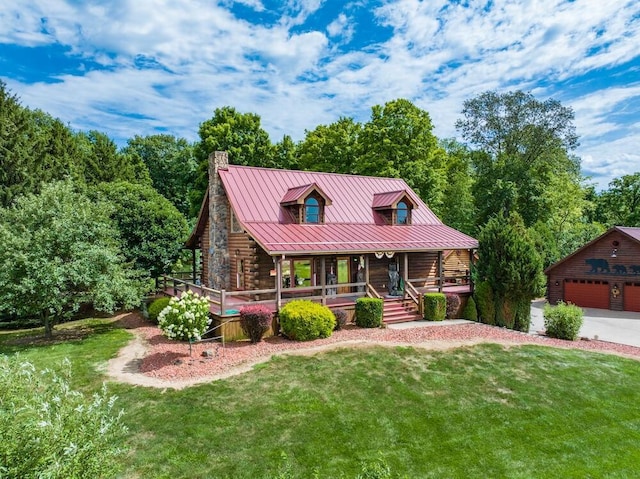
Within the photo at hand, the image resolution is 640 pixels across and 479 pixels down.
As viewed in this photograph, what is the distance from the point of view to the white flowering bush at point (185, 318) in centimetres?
1366

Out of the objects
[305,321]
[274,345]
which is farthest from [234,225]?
[274,345]

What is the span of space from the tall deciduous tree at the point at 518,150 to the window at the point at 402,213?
18606 mm

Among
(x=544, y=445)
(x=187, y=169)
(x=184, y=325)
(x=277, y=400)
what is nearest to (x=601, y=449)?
(x=544, y=445)

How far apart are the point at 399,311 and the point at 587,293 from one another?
17223 mm

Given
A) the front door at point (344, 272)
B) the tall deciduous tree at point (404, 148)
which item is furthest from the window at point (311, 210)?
the tall deciduous tree at point (404, 148)

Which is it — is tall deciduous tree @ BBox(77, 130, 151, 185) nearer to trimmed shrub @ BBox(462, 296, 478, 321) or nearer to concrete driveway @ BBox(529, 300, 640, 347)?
trimmed shrub @ BBox(462, 296, 478, 321)

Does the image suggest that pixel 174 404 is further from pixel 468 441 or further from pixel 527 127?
pixel 527 127

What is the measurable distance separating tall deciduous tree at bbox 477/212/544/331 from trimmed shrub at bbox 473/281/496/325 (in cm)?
16

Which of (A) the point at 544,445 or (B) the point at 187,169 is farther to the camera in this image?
(B) the point at 187,169

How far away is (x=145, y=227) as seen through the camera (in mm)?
23438

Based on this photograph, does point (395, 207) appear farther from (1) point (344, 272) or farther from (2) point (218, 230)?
(2) point (218, 230)

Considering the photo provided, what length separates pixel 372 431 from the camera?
30.9 feet

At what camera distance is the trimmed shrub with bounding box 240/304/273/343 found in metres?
15.0

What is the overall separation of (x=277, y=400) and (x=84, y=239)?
35.1 ft
